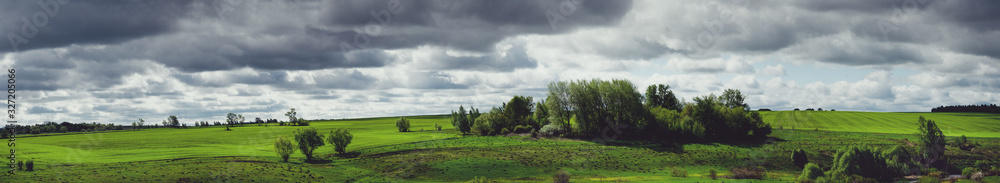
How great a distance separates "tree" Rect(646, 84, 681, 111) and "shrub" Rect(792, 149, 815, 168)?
49.0 m

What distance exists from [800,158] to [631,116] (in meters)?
34.5

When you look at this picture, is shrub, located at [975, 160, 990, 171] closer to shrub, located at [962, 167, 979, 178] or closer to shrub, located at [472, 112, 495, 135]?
shrub, located at [962, 167, 979, 178]

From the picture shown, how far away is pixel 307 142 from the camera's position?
80.6 m

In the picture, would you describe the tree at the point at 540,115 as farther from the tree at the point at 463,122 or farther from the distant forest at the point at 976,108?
the distant forest at the point at 976,108

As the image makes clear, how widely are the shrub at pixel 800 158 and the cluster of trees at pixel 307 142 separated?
6916 cm

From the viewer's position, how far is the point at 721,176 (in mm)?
64562

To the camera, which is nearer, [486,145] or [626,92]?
[486,145]

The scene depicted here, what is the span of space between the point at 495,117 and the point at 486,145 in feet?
110

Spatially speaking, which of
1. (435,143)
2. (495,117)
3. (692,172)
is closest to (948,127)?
(692,172)

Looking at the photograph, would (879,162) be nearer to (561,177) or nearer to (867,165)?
(867,165)

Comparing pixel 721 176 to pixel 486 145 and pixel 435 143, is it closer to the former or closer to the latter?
pixel 486 145

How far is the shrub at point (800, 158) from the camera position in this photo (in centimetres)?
7441

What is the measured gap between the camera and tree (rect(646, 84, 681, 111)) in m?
125

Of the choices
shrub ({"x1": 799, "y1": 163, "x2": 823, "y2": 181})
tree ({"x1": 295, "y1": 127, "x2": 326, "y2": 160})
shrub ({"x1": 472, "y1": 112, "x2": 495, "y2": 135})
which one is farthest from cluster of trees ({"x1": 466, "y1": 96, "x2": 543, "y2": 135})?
shrub ({"x1": 799, "y1": 163, "x2": 823, "y2": 181})
